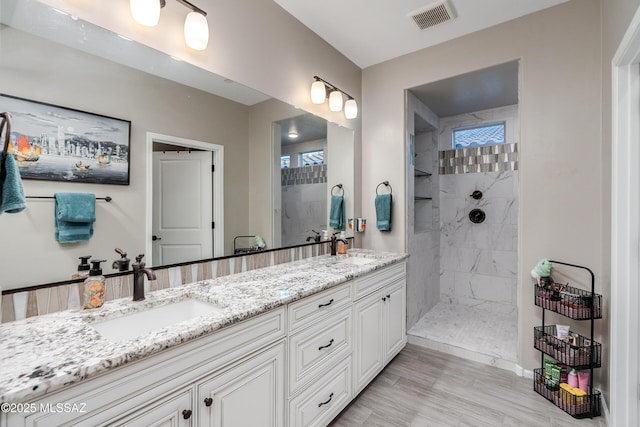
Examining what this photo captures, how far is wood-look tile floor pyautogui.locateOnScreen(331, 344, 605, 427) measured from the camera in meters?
1.82

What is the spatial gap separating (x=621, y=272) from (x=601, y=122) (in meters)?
1.06

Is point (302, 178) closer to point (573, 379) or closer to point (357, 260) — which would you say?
point (357, 260)

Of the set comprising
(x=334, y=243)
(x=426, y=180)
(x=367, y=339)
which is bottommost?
(x=367, y=339)

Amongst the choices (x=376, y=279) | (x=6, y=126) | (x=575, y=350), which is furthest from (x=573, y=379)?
(x=6, y=126)

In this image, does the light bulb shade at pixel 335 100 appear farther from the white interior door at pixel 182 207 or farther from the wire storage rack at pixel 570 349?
the wire storage rack at pixel 570 349

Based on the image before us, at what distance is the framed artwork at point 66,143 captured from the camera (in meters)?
1.06

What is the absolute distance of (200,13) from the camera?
5.04ft

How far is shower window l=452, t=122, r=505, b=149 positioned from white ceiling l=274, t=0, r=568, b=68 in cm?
162

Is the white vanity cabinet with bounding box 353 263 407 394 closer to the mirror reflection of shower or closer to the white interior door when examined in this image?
the mirror reflection of shower

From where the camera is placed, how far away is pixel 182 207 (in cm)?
161

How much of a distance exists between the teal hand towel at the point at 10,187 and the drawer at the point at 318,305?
1102 millimetres

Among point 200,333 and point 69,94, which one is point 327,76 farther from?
point 200,333

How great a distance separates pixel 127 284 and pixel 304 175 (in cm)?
153

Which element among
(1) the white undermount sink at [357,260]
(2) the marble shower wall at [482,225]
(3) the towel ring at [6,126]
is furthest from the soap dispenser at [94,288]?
(2) the marble shower wall at [482,225]
